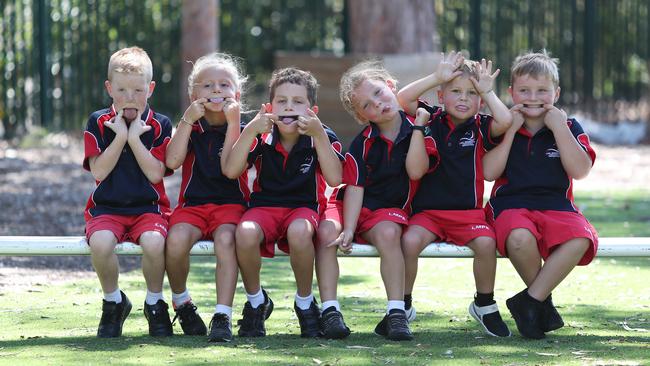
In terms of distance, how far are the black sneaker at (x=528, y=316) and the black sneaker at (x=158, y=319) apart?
4.86 ft


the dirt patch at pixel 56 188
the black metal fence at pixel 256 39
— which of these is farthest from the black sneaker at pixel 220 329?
the black metal fence at pixel 256 39

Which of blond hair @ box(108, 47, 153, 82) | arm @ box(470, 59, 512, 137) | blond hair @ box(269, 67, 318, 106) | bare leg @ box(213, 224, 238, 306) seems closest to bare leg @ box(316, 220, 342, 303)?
bare leg @ box(213, 224, 238, 306)

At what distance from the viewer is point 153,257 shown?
16.4 feet

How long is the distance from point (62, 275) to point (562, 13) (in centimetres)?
1091

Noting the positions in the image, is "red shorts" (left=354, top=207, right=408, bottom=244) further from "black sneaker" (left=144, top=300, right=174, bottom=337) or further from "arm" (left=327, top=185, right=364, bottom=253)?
"black sneaker" (left=144, top=300, right=174, bottom=337)

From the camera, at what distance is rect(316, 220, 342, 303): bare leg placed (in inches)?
197

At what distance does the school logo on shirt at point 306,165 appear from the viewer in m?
5.24

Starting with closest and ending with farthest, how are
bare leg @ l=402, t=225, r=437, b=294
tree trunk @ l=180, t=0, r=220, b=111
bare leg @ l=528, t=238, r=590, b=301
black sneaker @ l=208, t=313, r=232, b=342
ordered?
black sneaker @ l=208, t=313, r=232, b=342, bare leg @ l=528, t=238, r=590, b=301, bare leg @ l=402, t=225, r=437, b=294, tree trunk @ l=180, t=0, r=220, b=111

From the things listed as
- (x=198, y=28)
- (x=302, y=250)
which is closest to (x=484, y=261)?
(x=302, y=250)

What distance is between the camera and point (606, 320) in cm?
537

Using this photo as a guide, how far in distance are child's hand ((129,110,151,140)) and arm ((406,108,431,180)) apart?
116cm

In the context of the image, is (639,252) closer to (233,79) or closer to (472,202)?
(472,202)

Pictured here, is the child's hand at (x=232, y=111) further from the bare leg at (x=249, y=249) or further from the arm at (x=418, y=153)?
the arm at (x=418, y=153)

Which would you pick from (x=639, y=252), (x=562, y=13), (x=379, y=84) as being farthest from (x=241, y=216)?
(x=562, y=13)
